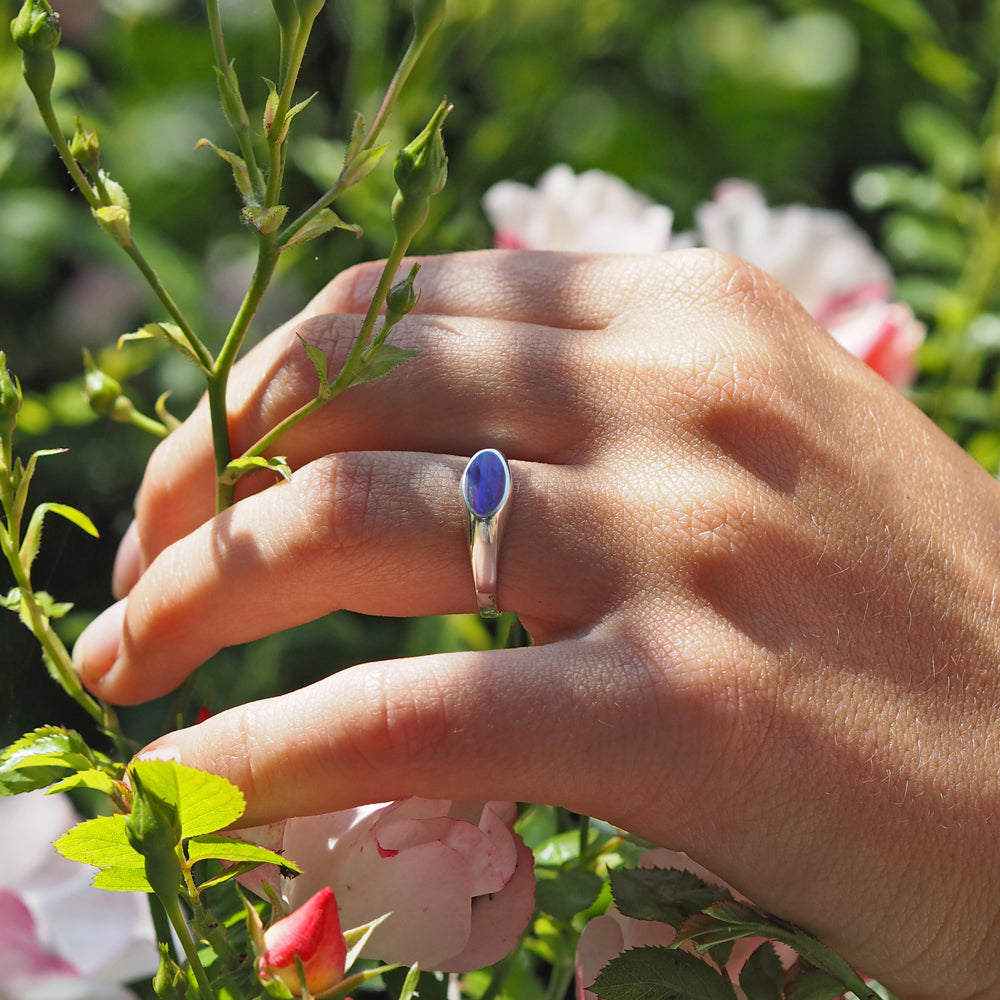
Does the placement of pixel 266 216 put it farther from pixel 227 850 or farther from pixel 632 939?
pixel 632 939

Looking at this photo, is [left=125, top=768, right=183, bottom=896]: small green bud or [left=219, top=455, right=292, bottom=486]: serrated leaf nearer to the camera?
[left=125, top=768, right=183, bottom=896]: small green bud

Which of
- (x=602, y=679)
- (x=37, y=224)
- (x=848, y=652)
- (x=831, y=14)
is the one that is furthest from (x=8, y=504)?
(x=831, y=14)

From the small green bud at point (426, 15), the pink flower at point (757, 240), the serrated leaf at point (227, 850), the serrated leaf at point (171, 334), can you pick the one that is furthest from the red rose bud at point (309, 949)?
the pink flower at point (757, 240)

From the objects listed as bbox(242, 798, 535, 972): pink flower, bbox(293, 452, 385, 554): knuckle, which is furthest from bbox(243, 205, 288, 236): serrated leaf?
bbox(242, 798, 535, 972): pink flower

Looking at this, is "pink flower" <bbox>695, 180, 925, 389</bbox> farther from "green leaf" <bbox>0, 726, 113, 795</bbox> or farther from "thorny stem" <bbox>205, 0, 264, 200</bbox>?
"green leaf" <bbox>0, 726, 113, 795</bbox>

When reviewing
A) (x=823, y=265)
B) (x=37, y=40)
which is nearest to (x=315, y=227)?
(x=37, y=40)
